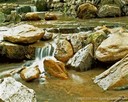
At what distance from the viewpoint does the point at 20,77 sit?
36.0ft

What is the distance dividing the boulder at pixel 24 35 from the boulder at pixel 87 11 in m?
8.64

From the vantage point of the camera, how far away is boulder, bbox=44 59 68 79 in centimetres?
1074

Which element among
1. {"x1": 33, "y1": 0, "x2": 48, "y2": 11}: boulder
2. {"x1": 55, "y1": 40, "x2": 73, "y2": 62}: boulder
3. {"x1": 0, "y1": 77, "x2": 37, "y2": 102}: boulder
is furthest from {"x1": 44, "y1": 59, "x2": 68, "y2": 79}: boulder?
{"x1": 33, "y1": 0, "x2": 48, "y2": 11}: boulder

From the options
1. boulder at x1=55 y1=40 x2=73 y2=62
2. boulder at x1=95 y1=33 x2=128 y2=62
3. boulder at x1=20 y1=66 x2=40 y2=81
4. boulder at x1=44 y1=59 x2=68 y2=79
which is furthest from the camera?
boulder at x1=55 y1=40 x2=73 y2=62

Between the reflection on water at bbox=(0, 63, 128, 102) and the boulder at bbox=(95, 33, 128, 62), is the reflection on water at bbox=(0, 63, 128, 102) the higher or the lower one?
the lower one

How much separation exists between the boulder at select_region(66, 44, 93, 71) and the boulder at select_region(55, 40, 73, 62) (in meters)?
0.41

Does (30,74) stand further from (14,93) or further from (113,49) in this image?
(14,93)

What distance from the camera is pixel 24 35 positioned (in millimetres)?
13562

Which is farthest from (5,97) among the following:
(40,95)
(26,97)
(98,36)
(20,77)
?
(98,36)

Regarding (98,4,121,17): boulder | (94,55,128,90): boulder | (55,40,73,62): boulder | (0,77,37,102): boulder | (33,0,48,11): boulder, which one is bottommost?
(33,0,48,11): boulder

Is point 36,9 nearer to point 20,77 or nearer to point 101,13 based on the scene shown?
point 101,13

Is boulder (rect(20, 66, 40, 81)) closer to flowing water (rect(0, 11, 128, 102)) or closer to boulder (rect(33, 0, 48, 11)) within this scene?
flowing water (rect(0, 11, 128, 102))

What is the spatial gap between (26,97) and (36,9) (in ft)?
76.0

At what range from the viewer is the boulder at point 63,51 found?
12555 mm
